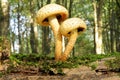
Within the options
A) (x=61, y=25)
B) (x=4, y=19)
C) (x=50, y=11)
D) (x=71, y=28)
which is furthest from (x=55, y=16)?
(x=4, y=19)

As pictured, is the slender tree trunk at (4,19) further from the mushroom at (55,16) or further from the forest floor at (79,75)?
the forest floor at (79,75)

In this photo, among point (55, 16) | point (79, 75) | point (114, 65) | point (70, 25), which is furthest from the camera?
point (55, 16)

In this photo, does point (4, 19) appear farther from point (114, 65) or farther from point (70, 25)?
point (114, 65)

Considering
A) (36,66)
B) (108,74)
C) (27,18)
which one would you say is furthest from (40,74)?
(27,18)

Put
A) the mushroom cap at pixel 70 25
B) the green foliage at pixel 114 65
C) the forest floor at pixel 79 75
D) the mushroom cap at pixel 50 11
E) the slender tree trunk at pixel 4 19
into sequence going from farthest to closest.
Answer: the slender tree trunk at pixel 4 19 < the mushroom cap at pixel 50 11 < the mushroom cap at pixel 70 25 < the green foliage at pixel 114 65 < the forest floor at pixel 79 75

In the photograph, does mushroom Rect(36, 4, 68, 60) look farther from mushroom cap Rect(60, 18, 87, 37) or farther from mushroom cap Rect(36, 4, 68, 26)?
mushroom cap Rect(60, 18, 87, 37)

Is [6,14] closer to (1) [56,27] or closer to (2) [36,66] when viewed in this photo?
(1) [56,27]

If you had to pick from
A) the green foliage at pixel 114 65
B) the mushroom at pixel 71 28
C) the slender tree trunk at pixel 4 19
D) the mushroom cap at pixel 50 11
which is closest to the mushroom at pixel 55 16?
the mushroom cap at pixel 50 11
